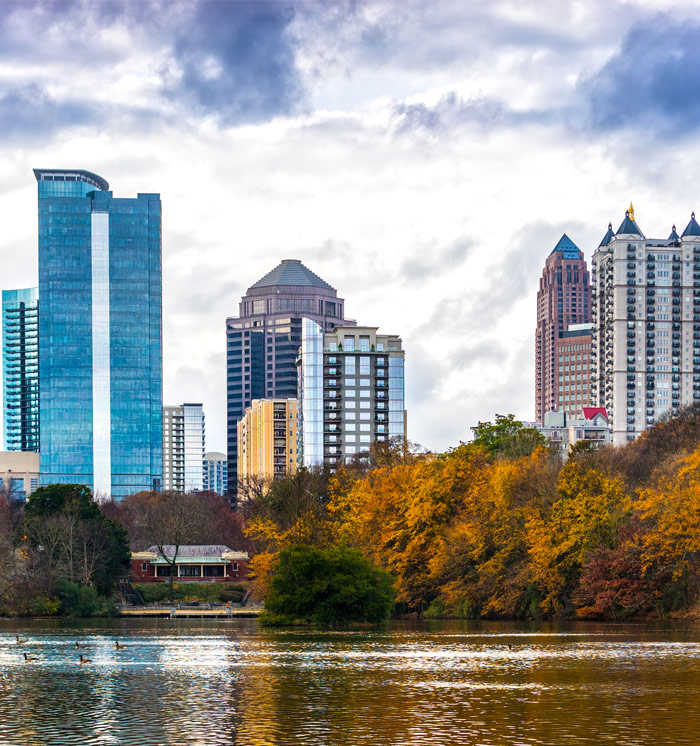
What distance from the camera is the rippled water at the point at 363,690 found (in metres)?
35.0

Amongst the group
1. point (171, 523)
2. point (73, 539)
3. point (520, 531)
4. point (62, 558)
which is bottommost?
point (62, 558)

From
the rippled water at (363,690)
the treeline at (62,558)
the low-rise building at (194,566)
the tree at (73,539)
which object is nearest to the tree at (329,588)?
the rippled water at (363,690)

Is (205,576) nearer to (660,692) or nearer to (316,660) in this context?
(316,660)

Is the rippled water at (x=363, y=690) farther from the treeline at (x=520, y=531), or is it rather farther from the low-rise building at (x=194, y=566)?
Result: the low-rise building at (x=194, y=566)

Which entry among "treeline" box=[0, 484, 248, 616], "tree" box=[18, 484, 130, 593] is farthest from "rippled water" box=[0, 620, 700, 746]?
"tree" box=[18, 484, 130, 593]

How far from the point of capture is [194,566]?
15925 centimetres

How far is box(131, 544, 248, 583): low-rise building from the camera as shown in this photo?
509ft

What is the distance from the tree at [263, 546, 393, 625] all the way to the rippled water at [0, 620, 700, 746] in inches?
473

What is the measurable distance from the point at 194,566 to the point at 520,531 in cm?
7293

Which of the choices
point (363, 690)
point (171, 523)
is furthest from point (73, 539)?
point (363, 690)

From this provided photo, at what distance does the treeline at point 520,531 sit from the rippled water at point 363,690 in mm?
12278

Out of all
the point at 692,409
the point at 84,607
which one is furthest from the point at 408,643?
the point at 692,409

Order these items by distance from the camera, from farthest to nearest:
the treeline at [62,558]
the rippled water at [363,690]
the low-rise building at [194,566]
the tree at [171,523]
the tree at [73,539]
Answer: the tree at [171,523] < the low-rise building at [194,566] < the tree at [73,539] < the treeline at [62,558] < the rippled water at [363,690]

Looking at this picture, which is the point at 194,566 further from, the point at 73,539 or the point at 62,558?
the point at 62,558
